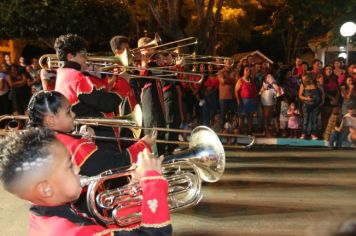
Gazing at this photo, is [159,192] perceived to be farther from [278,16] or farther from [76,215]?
[278,16]

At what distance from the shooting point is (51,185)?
5.33 ft

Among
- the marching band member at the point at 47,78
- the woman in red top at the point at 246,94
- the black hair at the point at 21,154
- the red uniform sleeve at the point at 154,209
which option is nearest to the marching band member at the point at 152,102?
the marching band member at the point at 47,78

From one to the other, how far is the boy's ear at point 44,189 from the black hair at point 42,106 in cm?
99

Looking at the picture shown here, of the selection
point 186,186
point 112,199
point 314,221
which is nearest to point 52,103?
point 112,199

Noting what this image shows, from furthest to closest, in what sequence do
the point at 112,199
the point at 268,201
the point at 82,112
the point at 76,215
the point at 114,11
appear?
the point at 114,11 < the point at 268,201 < the point at 82,112 < the point at 112,199 < the point at 76,215

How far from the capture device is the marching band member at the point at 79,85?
350 centimetres

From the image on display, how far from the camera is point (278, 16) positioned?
24328 millimetres

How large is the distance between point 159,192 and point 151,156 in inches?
6.7

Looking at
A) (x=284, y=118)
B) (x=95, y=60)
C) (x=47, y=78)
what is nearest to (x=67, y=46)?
(x=95, y=60)

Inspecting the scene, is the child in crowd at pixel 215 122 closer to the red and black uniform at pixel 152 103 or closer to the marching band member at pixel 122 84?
the marching band member at pixel 122 84

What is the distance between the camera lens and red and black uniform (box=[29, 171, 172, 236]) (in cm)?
170

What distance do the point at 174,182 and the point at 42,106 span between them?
0.85m

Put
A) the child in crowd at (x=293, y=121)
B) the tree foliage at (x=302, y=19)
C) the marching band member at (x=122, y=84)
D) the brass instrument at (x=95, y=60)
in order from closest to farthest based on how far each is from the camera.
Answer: the brass instrument at (x=95, y=60) < the marching band member at (x=122, y=84) < the child in crowd at (x=293, y=121) < the tree foliage at (x=302, y=19)

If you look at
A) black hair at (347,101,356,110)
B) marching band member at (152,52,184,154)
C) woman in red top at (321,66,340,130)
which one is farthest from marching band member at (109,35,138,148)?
woman in red top at (321,66,340,130)
